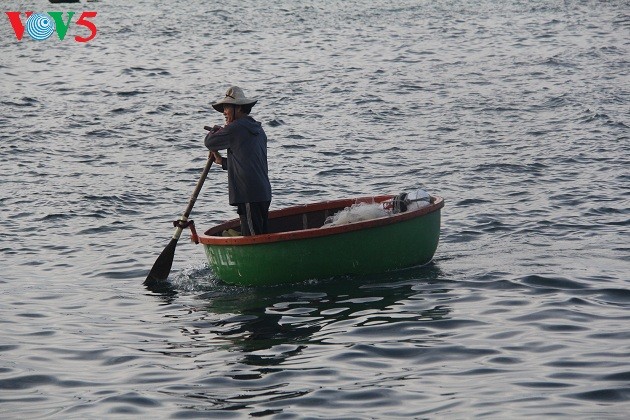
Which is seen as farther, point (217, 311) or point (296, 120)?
point (296, 120)

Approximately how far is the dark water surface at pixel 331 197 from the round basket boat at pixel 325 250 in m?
0.19

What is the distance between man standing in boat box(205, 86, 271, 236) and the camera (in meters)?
11.8

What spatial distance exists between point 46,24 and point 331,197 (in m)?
22.3

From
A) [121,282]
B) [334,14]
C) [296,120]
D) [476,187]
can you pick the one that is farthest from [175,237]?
[334,14]

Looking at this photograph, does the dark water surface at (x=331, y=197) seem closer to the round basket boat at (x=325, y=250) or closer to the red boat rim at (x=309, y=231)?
the round basket boat at (x=325, y=250)

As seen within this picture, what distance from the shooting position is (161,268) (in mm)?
12414

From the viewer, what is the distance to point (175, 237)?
1259 centimetres

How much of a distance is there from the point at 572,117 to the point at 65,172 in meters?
10.6

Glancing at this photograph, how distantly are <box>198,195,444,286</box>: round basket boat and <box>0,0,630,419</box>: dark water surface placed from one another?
0.19 m

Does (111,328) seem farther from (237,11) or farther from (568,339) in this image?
(237,11)

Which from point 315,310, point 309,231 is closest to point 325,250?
point 309,231

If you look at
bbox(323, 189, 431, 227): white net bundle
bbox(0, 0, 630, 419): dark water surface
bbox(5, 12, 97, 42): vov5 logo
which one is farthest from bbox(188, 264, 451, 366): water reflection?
bbox(5, 12, 97, 42): vov5 logo

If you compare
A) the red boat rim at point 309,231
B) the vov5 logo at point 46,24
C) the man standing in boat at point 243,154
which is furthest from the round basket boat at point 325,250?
the vov5 logo at point 46,24

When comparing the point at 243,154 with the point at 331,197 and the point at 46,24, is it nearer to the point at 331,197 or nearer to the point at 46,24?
the point at 331,197
